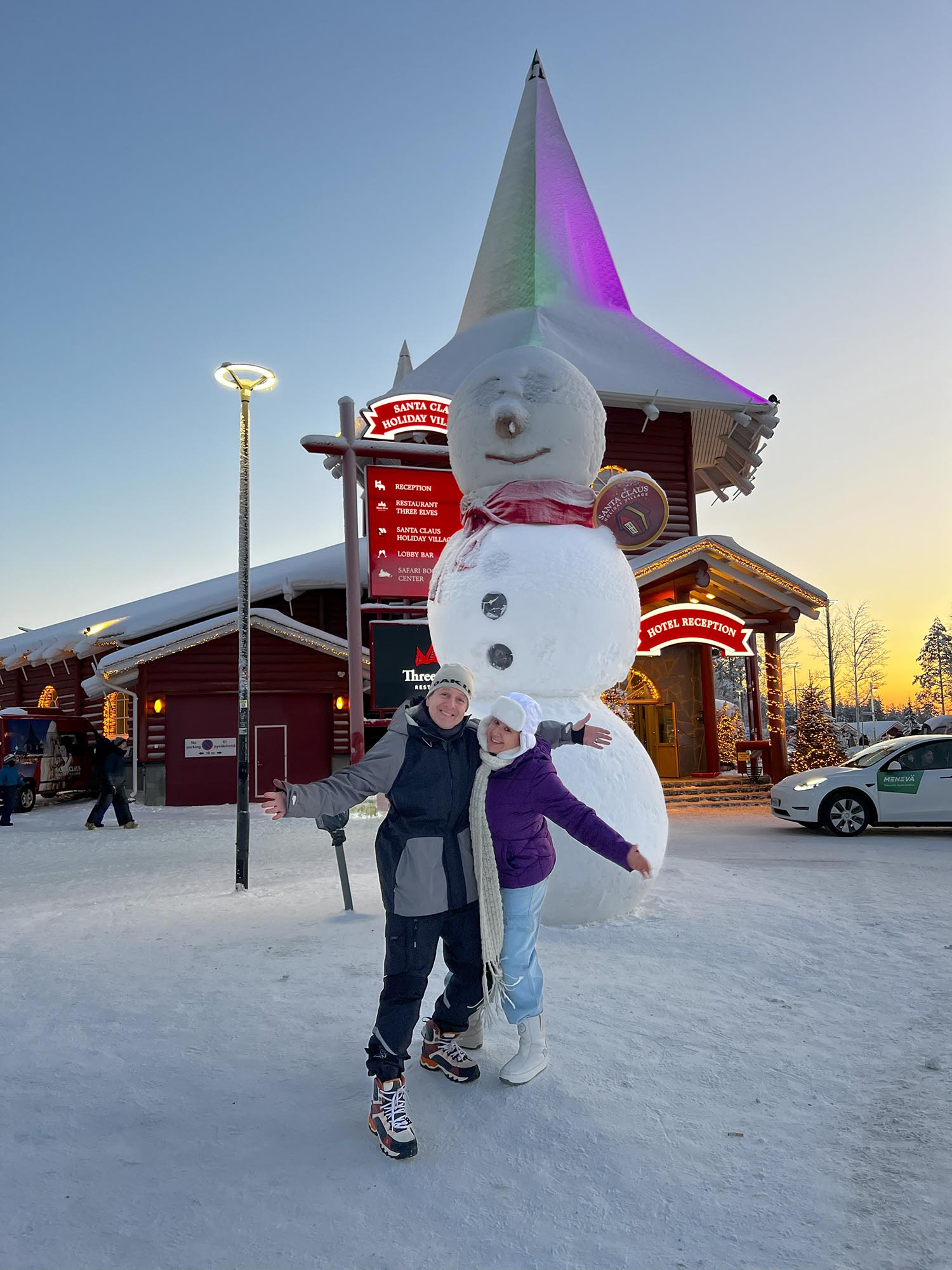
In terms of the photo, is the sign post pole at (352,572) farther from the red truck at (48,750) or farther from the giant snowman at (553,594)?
the red truck at (48,750)

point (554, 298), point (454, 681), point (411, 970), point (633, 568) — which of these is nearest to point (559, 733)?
point (454, 681)

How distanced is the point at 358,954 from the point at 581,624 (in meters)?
2.42

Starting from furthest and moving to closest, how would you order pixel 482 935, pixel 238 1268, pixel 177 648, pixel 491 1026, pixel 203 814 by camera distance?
pixel 177 648
pixel 203 814
pixel 491 1026
pixel 482 935
pixel 238 1268

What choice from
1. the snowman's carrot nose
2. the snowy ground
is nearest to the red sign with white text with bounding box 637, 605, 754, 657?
the snowy ground

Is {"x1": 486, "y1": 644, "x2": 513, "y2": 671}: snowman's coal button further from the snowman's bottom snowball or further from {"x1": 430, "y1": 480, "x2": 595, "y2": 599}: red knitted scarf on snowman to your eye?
{"x1": 430, "y1": 480, "x2": 595, "y2": 599}: red knitted scarf on snowman

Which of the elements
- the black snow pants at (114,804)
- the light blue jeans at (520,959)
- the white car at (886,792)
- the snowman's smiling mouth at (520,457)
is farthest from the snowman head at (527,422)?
the black snow pants at (114,804)

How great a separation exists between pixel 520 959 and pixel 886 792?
8.27 m

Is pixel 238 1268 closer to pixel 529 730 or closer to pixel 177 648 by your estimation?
pixel 529 730

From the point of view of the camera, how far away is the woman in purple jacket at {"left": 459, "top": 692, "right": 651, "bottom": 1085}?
3029 mm

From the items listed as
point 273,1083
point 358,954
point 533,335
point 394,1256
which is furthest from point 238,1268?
point 533,335

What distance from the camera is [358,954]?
476cm

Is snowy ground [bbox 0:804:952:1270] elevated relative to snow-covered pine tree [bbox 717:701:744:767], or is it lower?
lower

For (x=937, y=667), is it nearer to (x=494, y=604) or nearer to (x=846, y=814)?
(x=846, y=814)

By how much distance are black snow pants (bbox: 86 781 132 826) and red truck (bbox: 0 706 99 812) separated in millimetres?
3290
